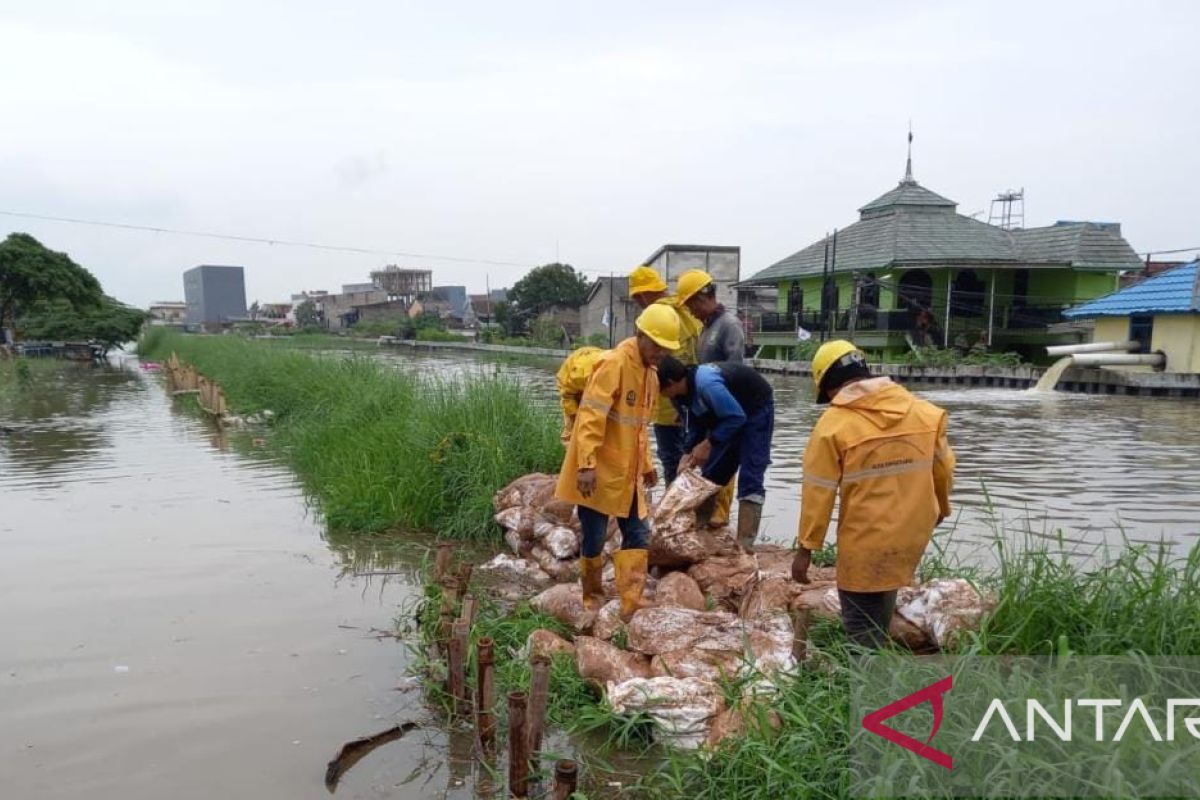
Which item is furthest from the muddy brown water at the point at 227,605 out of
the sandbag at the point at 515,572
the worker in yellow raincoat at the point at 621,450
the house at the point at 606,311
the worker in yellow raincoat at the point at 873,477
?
the house at the point at 606,311

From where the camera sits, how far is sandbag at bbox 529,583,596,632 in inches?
151

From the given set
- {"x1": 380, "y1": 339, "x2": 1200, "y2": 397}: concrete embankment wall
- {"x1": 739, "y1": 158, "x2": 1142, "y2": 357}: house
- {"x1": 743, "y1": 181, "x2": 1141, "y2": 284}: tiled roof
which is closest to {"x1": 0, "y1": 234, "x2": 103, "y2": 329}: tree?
{"x1": 380, "y1": 339, "x2": 1200, "y2": 397}: concrete embankment wall

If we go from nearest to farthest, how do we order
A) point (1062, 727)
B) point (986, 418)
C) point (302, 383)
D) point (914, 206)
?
1. point (1062, 727)
2. point (302, 383)
3. point (986, 418)
4. point (914, 206)

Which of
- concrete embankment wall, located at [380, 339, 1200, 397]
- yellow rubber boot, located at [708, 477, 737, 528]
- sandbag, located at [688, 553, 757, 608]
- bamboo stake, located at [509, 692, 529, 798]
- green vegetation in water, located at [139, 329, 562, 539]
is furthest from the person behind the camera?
concrete embankment wall, located at [380, 339, 1200, 397]

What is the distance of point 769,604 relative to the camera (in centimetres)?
344

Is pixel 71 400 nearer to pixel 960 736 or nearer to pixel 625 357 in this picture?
pixel 625 357

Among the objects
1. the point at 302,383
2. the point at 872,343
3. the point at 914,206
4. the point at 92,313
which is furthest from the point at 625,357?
the point at 92,313

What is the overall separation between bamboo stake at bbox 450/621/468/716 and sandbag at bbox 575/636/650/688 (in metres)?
0.48

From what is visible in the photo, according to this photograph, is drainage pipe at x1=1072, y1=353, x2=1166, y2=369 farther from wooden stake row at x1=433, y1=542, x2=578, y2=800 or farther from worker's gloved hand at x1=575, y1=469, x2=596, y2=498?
wooden stake row at x1=433, y1=542, x2=578, y2=800

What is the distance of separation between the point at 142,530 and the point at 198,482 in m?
2.05

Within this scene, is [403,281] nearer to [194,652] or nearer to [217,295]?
[217,295]

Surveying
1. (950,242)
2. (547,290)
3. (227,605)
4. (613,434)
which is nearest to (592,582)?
(613,434)

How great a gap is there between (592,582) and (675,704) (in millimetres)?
1206

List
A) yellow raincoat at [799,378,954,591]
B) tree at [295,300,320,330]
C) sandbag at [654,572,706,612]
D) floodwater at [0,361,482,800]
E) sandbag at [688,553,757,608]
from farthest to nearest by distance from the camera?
1. tree at [295,300,320,330]
2. sandbag at [688,553,757,608]
3. sandbag at [654,572,706,612]
4. floodwater at [0,361,482,800]
5. yellow raincoat at [799,378,954,591]
